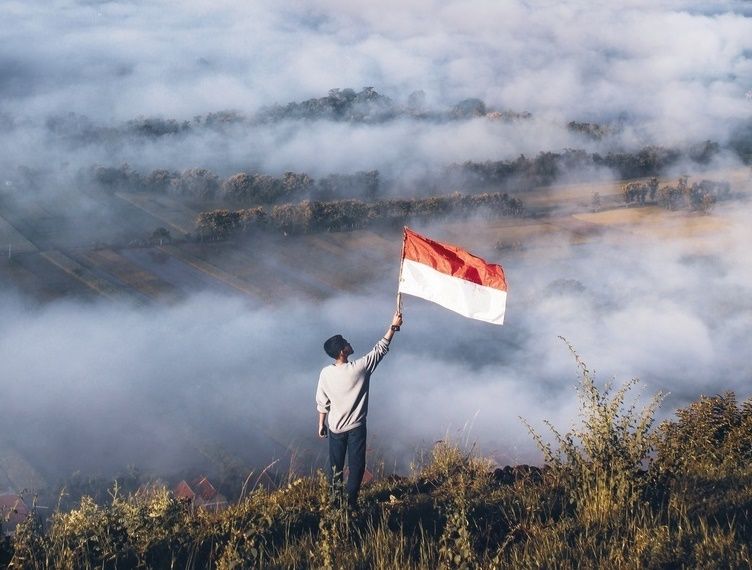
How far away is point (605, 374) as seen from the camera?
78.4 m

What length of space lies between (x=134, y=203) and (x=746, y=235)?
87.9 meters

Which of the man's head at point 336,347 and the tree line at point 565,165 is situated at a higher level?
the tree line at point 565,165

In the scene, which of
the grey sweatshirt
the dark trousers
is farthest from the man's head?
the dark trousers

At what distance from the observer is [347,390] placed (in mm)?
9461

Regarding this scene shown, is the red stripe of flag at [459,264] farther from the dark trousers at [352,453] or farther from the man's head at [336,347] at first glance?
the dark trousers at [352,453]

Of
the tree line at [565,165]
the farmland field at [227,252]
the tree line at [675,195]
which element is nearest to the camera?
the farmland field at [227,252]

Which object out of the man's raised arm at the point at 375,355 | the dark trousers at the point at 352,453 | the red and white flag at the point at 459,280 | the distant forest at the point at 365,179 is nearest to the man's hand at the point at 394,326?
the man's raised arm at the point at 375,355

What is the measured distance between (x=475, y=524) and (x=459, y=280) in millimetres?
4341

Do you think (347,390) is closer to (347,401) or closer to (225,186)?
(347,401)

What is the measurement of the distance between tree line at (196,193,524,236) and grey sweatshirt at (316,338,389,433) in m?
75.2

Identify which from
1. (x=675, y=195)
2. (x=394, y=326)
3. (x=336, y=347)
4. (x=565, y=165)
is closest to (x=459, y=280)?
(x=394, y=326)

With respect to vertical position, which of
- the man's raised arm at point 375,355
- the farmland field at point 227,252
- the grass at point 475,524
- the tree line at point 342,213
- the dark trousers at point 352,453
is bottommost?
the grass at point 475,524

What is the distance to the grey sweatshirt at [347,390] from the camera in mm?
9414

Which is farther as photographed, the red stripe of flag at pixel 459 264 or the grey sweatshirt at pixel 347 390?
the red stripe of flag at pixel 459 264
